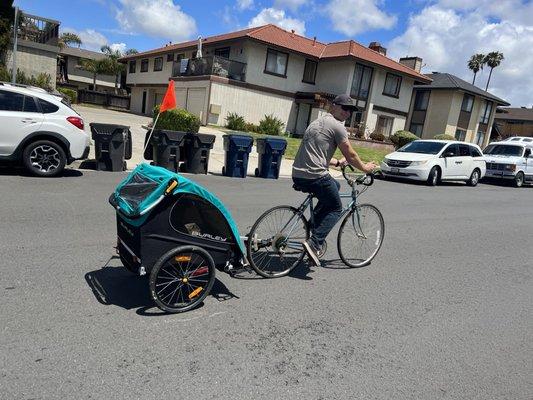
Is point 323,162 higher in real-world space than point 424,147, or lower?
lower

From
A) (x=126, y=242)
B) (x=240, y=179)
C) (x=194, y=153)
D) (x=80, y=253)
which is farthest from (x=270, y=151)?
(x=126, y=242)

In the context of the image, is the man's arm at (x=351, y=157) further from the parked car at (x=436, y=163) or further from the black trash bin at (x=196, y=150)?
the parked car at (x=436, y=163)

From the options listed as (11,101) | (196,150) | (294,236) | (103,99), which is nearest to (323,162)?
(294,236)

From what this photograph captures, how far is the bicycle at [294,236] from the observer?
4.84 m

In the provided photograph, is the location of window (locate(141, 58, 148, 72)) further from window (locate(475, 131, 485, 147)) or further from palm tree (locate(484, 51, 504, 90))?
palm tree (locate(484, 51, 504, 90))

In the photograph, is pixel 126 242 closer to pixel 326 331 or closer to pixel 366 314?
pixel 326 331

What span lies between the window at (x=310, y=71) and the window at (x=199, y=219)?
1144 inches

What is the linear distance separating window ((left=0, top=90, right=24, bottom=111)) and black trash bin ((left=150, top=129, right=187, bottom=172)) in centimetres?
345

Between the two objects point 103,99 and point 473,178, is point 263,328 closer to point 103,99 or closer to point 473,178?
point 473,178

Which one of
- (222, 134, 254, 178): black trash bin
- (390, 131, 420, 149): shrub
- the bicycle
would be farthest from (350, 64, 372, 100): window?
the bicycle

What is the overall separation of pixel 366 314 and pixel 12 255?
3700 millimetres

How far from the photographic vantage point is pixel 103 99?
4391cm

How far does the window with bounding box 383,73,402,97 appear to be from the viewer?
33.7 meters

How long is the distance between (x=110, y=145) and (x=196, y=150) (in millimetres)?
2297
